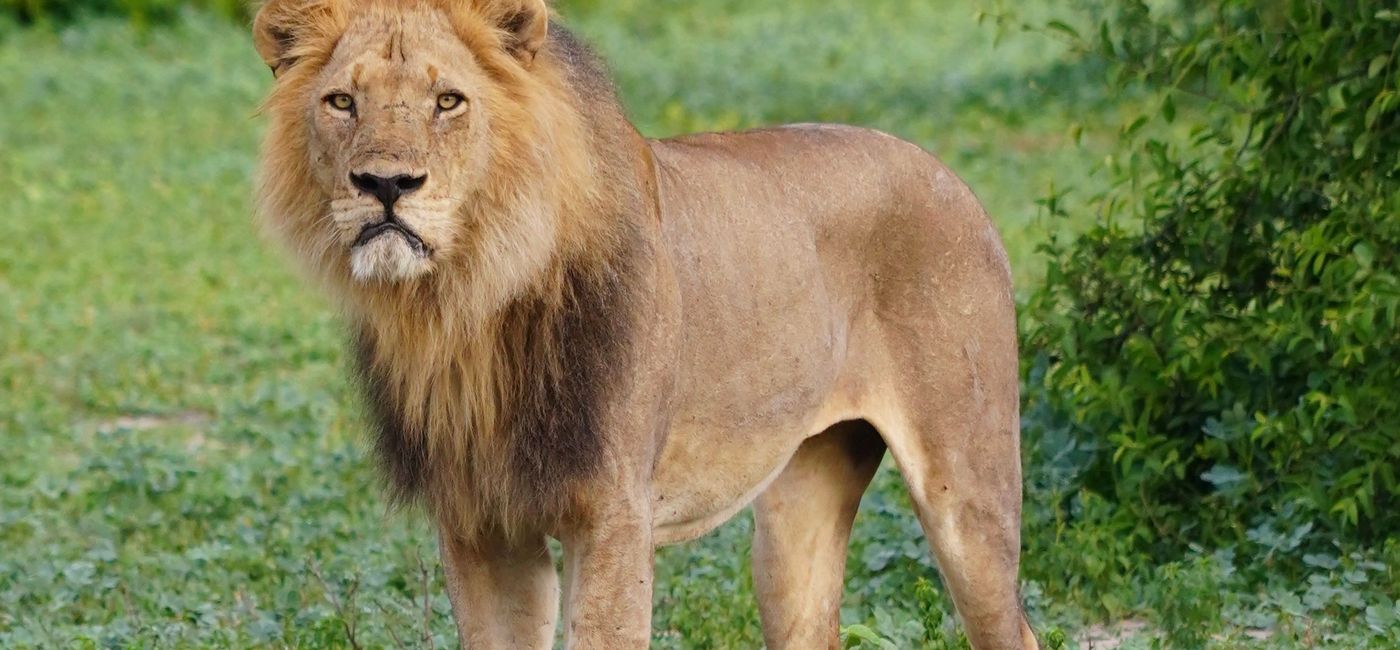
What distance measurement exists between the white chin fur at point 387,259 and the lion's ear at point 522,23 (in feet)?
1.36

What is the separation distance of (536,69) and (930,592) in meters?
1.34

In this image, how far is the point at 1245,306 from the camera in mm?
5750

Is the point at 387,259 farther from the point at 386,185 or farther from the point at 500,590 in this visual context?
the point at 500,590

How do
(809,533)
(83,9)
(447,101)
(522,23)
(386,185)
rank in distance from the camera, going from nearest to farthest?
(386,185)
(447,101)
(522,23)
(809,533)
(83,9)

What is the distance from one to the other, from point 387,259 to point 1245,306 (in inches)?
122

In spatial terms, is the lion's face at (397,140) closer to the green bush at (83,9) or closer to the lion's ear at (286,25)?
the lion's ear at (286,25)

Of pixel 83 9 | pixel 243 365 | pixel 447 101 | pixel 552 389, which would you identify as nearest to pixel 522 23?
pixel 447 101

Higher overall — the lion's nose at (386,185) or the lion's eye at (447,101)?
the lion's eye at (447,101)

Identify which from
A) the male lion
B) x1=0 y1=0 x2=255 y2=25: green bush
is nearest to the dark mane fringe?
the male lion

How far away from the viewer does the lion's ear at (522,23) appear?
3.51 meters

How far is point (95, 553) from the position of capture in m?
5.87

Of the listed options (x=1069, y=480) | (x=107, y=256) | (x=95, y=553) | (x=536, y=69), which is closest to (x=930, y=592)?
(x=536, y=69)

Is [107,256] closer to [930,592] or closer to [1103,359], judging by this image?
[1103,359]

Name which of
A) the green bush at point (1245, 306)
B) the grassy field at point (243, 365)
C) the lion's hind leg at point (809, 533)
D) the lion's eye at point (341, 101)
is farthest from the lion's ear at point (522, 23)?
the green bush at point (1245, 306)
